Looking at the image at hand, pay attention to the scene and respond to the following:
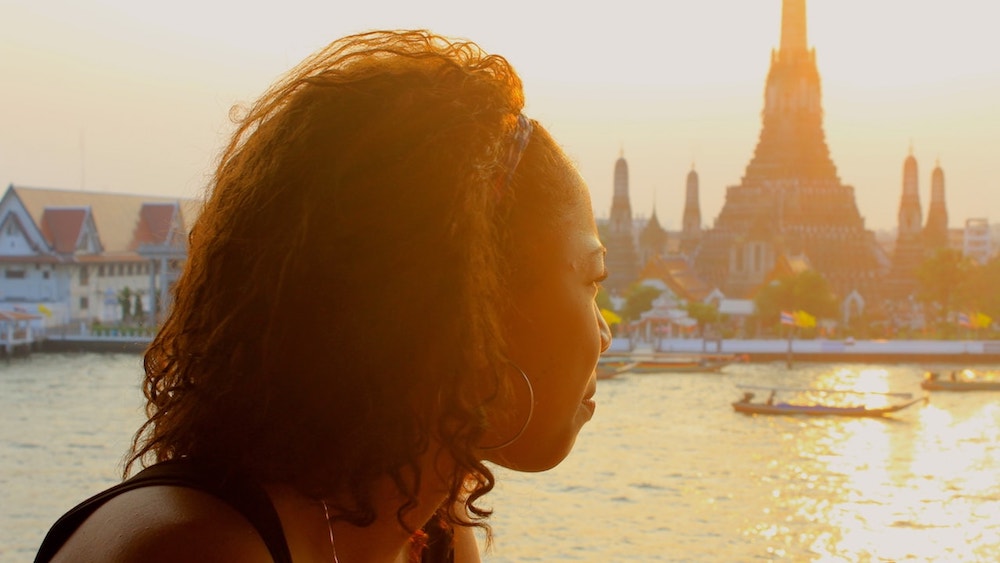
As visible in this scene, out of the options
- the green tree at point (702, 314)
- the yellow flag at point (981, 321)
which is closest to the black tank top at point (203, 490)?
the yellow flag at point (981, 321)

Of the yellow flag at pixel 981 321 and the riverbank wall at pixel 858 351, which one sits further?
the yellow flag at pixel 981 321

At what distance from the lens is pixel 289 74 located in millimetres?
438

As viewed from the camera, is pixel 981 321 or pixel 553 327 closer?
pixel 553 327

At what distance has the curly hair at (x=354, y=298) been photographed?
14.9 inches

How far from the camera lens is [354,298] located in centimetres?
38

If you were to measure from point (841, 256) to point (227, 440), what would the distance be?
20489 millimetres

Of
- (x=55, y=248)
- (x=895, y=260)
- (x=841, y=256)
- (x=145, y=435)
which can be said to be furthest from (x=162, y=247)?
(x=145, y=435)

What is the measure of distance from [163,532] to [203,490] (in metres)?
0.03

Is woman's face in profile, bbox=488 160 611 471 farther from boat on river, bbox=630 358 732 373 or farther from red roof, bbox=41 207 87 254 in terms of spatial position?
red roof, bbox=41 207 87 254

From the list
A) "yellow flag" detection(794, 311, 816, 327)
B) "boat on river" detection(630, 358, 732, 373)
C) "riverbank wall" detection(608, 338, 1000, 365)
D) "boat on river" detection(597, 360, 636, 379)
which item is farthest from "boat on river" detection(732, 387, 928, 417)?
→ "yellow flag" detection(794, 311, 816, 327)

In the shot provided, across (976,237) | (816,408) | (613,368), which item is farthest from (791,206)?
(976,237)

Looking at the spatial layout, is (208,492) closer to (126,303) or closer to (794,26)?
(126,303)

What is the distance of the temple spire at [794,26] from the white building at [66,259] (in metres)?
10.1

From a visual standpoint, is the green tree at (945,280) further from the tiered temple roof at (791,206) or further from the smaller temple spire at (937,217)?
the smaller temple spire at (937,217)
